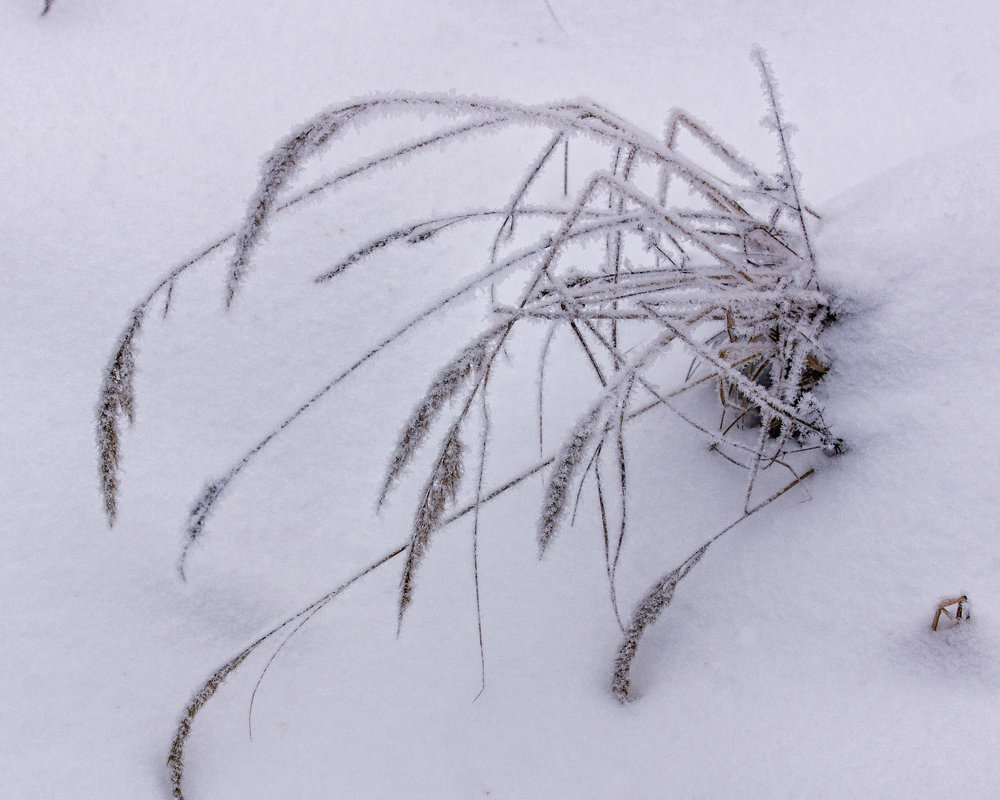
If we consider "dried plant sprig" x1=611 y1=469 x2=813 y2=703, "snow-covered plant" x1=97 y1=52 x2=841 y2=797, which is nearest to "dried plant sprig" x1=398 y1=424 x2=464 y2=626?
"snow-covered plant" x1=97 y1=52 x2=841 y2=797

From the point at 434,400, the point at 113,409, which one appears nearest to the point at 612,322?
the point at 434,400

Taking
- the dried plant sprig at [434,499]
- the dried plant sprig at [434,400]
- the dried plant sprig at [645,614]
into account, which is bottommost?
the dried plant sprig at [645,614]

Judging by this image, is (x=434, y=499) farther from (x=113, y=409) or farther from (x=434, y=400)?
(x=113, y=409)

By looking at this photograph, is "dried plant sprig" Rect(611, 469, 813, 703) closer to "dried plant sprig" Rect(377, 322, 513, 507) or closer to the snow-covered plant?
the snow-covered plant

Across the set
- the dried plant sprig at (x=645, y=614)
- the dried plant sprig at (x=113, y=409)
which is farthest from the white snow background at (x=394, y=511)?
the dried plant sprig at (x=113, y=409)

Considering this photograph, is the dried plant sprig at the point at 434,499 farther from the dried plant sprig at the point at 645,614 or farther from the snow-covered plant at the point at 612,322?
the dried plant sprig at the point at 645,614

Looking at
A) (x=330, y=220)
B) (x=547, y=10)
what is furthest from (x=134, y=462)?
(x=547, y=10)
